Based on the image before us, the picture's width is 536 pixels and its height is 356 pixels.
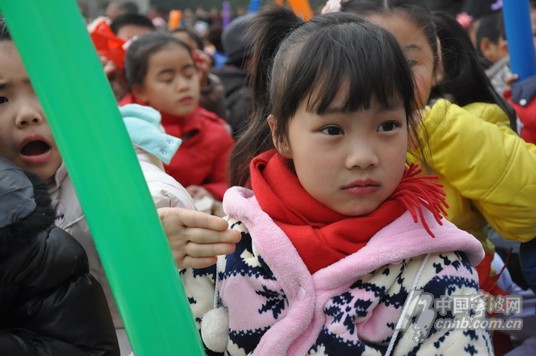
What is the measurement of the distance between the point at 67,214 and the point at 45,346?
584 mm

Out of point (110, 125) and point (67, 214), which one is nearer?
point (110, 125)

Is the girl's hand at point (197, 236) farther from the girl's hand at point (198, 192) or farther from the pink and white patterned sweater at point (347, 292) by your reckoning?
the girl's hand at point (198, 192)

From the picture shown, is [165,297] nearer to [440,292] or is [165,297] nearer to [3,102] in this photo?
[440,292]

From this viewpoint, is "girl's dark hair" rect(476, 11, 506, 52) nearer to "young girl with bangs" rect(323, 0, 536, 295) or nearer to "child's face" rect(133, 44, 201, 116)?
"child's face" rect(133, 44, 201, 116)

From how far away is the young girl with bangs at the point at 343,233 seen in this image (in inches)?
59.3

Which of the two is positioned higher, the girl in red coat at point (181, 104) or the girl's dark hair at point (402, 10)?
the girl's dark hair at point (402, 10)

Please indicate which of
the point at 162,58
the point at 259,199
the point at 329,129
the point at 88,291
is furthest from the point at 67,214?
the point at 162,58

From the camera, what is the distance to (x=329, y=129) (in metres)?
1.53

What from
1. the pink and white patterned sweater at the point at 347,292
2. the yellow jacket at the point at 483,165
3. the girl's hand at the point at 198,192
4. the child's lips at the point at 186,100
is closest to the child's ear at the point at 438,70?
the yellow jacket at the point at 483,165

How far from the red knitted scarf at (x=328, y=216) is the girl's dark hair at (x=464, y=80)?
0.95 metres

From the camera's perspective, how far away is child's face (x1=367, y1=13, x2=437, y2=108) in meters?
2.23

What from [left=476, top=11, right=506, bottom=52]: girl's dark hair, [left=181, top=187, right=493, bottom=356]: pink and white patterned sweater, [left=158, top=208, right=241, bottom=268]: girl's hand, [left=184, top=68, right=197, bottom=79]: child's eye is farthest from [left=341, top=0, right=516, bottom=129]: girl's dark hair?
[left=476, top=11, right=506, bottom=52]: girl's dark hair

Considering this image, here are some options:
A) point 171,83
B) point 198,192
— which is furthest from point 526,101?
point 171,83

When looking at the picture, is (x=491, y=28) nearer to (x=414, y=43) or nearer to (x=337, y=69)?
(x=414, y=43)
